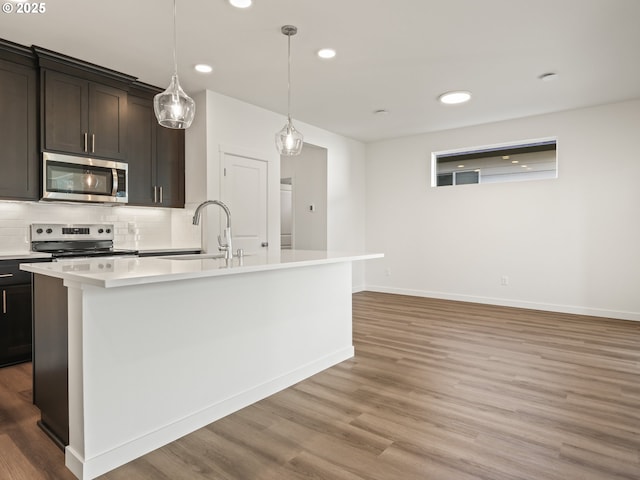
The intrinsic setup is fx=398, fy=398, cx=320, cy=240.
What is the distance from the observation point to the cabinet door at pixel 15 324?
3252mm

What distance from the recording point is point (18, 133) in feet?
11.4

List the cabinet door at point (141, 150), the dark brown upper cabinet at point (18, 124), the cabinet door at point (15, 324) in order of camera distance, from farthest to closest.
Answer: the cabinet door at point (141, 150), the dark brown upper cabinet at point (18, 124), the cabinet door at point (15, 324)

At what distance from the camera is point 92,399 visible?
180 cm

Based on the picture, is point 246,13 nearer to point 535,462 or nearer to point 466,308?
point 535,462

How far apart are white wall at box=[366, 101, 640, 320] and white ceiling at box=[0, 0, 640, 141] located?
69cm

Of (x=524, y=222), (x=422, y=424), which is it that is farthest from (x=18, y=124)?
(x=524, y=222)

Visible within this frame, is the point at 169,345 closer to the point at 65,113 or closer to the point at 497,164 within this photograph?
the point at 65,113

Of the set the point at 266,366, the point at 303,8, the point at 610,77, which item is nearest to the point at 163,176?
the point at 303,8

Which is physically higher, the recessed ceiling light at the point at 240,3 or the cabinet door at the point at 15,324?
the recessed ceiling light at the point at 240,3

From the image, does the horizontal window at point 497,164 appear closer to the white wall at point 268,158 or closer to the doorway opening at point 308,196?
the white wall at point 268,158

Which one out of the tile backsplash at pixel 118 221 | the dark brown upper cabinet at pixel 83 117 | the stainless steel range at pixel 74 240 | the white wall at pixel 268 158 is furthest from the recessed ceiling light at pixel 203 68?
the stainless steel range at pixel 74 240

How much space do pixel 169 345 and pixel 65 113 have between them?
2846 millimetres

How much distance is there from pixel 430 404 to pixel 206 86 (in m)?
A: 3.86

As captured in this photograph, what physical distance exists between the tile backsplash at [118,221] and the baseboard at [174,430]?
7.52 feet
